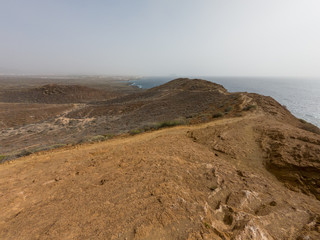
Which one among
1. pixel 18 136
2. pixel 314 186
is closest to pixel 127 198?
pixel 314 186

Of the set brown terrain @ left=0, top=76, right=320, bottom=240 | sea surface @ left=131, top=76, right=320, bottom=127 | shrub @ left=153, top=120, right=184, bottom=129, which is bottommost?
sea surface @ left=131, top=76, right=320, bottom=127

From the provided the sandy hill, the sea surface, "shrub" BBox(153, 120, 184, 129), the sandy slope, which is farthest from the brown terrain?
the sandy hill

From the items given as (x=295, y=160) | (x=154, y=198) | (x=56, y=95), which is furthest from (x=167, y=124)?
(x=56, y=95)

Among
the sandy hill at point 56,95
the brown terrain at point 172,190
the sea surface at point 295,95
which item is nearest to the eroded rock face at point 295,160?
the brown terrain at point 172,190

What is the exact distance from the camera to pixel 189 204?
3779 mm

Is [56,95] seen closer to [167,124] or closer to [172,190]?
[167,124]

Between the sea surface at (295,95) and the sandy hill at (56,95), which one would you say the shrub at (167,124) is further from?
the sandy hill at (56,95)

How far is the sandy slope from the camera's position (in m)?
3.21

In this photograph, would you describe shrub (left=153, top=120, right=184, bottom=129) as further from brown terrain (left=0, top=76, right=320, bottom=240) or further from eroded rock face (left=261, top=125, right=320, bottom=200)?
eroded rock face (left=261, top=125, right=320, bottom=200)

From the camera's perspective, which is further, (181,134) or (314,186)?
(181,134)

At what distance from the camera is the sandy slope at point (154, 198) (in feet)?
10.5

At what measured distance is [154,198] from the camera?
159 inches

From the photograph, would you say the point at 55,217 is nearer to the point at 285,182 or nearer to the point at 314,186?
the point at 285,182

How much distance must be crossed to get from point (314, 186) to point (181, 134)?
625cm
